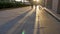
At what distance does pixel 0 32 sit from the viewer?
866 cm

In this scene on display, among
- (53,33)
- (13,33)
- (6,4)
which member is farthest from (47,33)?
(6,4)

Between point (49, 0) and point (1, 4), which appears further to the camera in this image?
point (49, 0)

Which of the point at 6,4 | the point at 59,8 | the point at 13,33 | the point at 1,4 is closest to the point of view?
the point at 13,33

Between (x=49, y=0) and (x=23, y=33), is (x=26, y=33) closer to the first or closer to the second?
(x=23, y=33)

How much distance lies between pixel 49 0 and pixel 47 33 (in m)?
23.2

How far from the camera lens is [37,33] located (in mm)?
8359

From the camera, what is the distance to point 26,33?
27.4 feet

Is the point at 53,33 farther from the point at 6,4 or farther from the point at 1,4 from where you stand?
the point at 6,4

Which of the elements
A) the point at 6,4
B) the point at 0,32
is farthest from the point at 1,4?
the point at 0,32

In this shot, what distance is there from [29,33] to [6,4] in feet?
71.7

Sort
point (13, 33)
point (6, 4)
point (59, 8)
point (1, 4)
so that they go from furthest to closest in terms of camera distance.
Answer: point (6, 4) < point (1, 4) < point (59, 8) < point (13, 33)

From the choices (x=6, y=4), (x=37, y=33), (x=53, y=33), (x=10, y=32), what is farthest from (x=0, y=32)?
(x=6, y=4)

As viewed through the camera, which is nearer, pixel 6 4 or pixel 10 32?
pixel 10 32

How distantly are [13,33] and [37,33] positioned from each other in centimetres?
111
